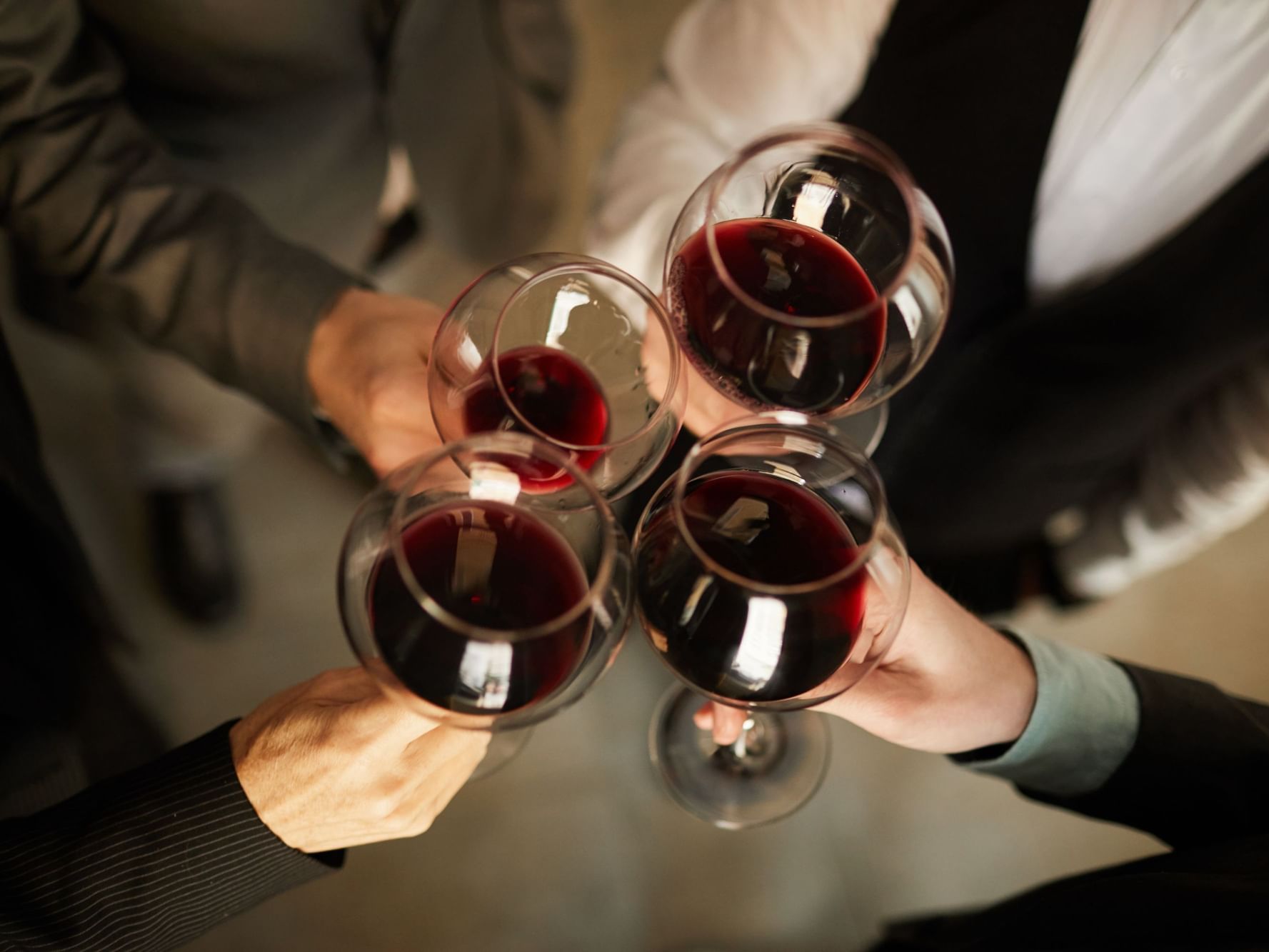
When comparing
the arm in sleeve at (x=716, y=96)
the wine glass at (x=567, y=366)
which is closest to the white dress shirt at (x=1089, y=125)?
the arm in sleeve at (x=716, y=96)

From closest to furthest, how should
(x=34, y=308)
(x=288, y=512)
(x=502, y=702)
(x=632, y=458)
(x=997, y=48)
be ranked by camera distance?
(x=502, y=702) < (x=632, y=458) < (x=997, y=48) < (x=34, y=308) < (x=288, y=512)

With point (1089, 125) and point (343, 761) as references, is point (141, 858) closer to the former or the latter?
point (343, 761)

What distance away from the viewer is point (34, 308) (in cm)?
121

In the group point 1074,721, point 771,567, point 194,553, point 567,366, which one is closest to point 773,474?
point 771,567

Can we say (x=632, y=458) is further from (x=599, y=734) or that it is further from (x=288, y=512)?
(x=288, y=512)

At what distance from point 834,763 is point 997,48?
1.02 metres

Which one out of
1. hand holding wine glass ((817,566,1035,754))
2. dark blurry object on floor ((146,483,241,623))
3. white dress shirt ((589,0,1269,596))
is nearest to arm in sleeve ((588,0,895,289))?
white dress shirt ((589,0,1269,596))

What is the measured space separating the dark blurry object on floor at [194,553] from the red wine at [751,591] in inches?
40.8

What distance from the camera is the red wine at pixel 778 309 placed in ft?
2.07

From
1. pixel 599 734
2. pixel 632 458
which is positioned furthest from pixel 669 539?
pixel 599 734

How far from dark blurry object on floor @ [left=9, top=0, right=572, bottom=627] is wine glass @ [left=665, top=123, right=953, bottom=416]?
1.51ft

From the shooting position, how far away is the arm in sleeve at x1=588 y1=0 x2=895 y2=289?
3.06 ft

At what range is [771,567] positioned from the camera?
2.07ft

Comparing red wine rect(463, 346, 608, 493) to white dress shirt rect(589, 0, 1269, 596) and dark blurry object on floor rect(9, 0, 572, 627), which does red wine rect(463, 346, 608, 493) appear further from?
dark blurry object on floor rect(9, 0, 572, 627)
